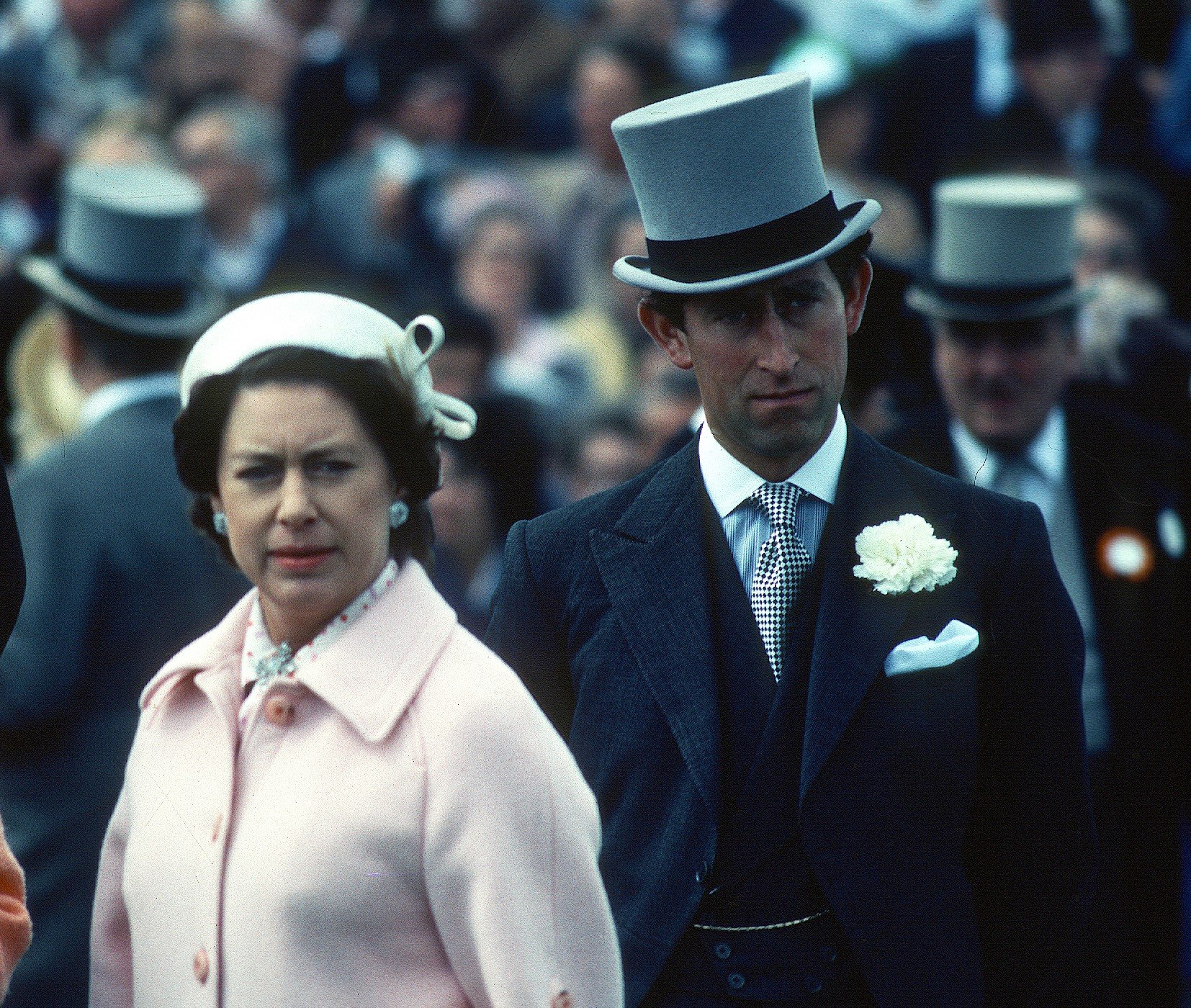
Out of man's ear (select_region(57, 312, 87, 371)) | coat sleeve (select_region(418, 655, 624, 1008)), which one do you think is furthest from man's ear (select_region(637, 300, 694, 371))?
man's ear (select_region(57, 312, 87, 371))

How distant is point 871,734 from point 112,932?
45.6 inches

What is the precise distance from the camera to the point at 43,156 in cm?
934

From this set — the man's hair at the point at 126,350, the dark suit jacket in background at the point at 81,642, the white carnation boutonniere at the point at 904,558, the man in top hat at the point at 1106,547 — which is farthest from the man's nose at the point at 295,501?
the man's hair at the point at 126,350

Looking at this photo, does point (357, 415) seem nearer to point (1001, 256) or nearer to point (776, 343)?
point (776, 343)

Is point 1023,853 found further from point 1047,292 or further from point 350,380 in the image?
point 1047,292

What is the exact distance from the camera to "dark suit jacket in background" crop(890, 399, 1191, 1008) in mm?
4367

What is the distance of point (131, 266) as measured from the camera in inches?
201

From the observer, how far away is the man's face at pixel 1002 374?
14.6 ft

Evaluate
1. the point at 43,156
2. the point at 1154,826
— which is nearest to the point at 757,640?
the point at 1154,826

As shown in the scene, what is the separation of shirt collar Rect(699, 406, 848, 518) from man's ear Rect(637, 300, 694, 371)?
0.44 ft

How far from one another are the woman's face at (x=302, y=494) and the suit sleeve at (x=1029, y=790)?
3.31 ft

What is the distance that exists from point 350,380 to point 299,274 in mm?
5636

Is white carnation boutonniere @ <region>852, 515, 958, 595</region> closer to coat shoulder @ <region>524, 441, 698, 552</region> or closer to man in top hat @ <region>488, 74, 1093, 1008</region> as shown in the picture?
man in top hat @ <region>488, 74, 1093, 1008</region>

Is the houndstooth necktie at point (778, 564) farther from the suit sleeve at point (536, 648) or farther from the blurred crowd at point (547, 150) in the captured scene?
the blurred crowd at point (547, 150)
